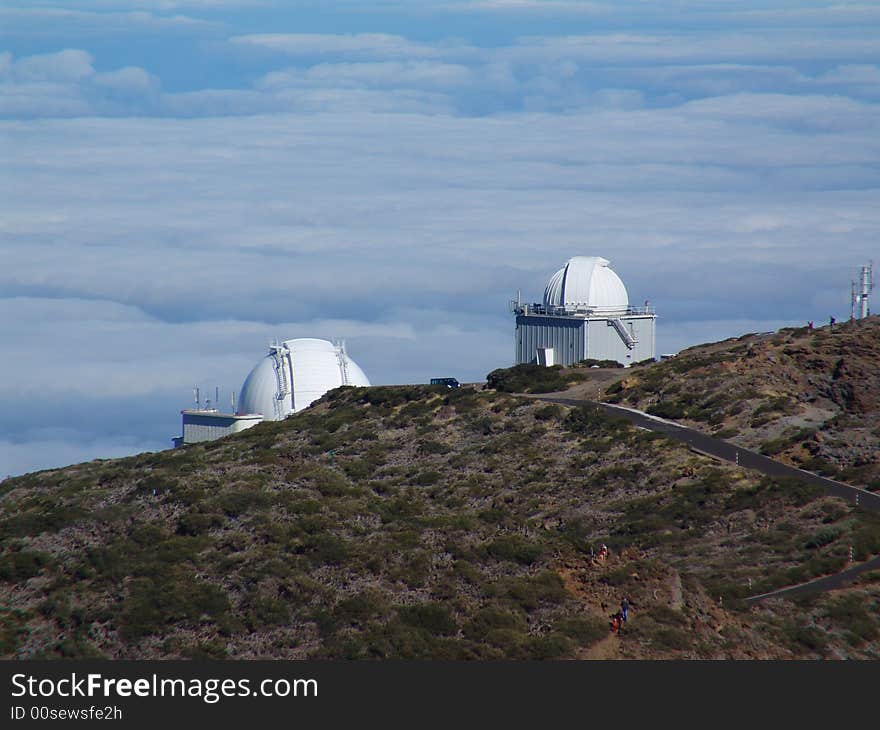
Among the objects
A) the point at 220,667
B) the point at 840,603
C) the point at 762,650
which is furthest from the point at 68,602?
the point at 840,603

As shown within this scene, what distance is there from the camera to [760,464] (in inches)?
1613

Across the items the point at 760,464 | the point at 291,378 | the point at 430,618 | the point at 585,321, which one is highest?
the point at 585,321

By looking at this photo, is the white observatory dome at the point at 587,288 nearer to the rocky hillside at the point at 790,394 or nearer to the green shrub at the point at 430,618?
the rocky hillside at the point at 790,394

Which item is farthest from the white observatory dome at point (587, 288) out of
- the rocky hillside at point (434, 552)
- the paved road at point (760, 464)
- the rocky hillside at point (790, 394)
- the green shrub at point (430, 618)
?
the green shrub at point (430, 618)

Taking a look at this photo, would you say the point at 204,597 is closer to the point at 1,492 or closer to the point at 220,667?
the point at 220,667

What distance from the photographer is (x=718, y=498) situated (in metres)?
38.1

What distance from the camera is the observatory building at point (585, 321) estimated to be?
214 ft

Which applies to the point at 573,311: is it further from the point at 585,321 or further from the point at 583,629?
the point at 583,629

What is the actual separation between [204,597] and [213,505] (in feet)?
23.0

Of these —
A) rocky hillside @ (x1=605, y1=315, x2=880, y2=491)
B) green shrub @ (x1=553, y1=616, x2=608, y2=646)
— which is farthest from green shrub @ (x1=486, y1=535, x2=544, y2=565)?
rocky hillside @ (x1=605, y1=315, x2=880, y2=491)

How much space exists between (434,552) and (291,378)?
97.0 ft

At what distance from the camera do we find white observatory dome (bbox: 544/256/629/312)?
6569 centimetres

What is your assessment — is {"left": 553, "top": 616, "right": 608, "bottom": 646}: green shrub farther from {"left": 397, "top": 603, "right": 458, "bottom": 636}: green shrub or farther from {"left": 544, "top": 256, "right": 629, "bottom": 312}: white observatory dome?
{"left": 544, "top": 256, "right": 629, "bottom": 312}: white observatory dome

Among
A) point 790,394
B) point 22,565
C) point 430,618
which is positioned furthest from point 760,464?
point 22,565
